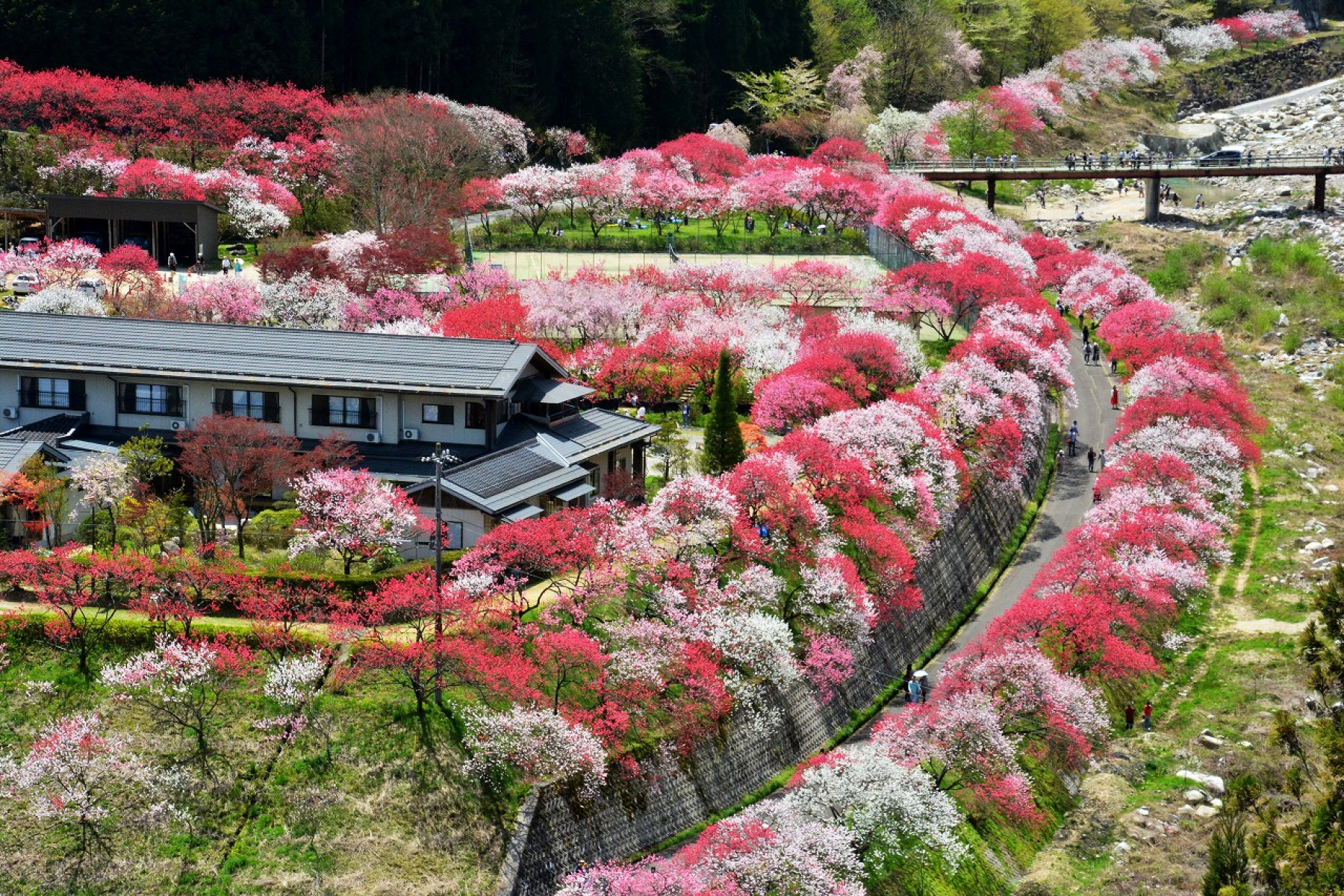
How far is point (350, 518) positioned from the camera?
4178 centimetres

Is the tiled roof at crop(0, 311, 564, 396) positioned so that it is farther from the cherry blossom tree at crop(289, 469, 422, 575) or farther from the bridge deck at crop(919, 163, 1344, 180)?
the bridge deck at crop(919, 163, 1344, 180)

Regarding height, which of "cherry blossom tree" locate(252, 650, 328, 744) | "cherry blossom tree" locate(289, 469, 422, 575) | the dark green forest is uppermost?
the dark green forest

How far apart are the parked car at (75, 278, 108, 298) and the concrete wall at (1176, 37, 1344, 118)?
293ft

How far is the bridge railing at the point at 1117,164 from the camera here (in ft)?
309

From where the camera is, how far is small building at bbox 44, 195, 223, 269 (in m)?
71.0

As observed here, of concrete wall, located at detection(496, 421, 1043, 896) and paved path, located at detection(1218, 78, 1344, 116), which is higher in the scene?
paved path, located at detection(1218, 78, 1344, 116)

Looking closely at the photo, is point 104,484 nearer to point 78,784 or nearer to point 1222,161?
point 78,784

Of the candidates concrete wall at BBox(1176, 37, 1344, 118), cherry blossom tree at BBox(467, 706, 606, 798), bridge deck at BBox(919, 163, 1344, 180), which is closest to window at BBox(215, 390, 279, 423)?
cherry blossom tree at BBox(467, 706, 606, 798)

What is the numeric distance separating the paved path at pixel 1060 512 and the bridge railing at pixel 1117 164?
2253 centimetres

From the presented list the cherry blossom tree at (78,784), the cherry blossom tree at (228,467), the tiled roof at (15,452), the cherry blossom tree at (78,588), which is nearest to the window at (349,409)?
the cherry blossom tree at (228,467)

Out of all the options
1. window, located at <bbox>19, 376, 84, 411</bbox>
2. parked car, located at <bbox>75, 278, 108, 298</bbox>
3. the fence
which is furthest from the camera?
the fence

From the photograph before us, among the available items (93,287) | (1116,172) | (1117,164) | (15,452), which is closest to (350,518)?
(15,452)

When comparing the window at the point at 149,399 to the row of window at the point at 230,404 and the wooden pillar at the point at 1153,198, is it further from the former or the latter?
the wooden pillar at the point at 1153,198

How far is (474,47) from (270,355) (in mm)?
56734
